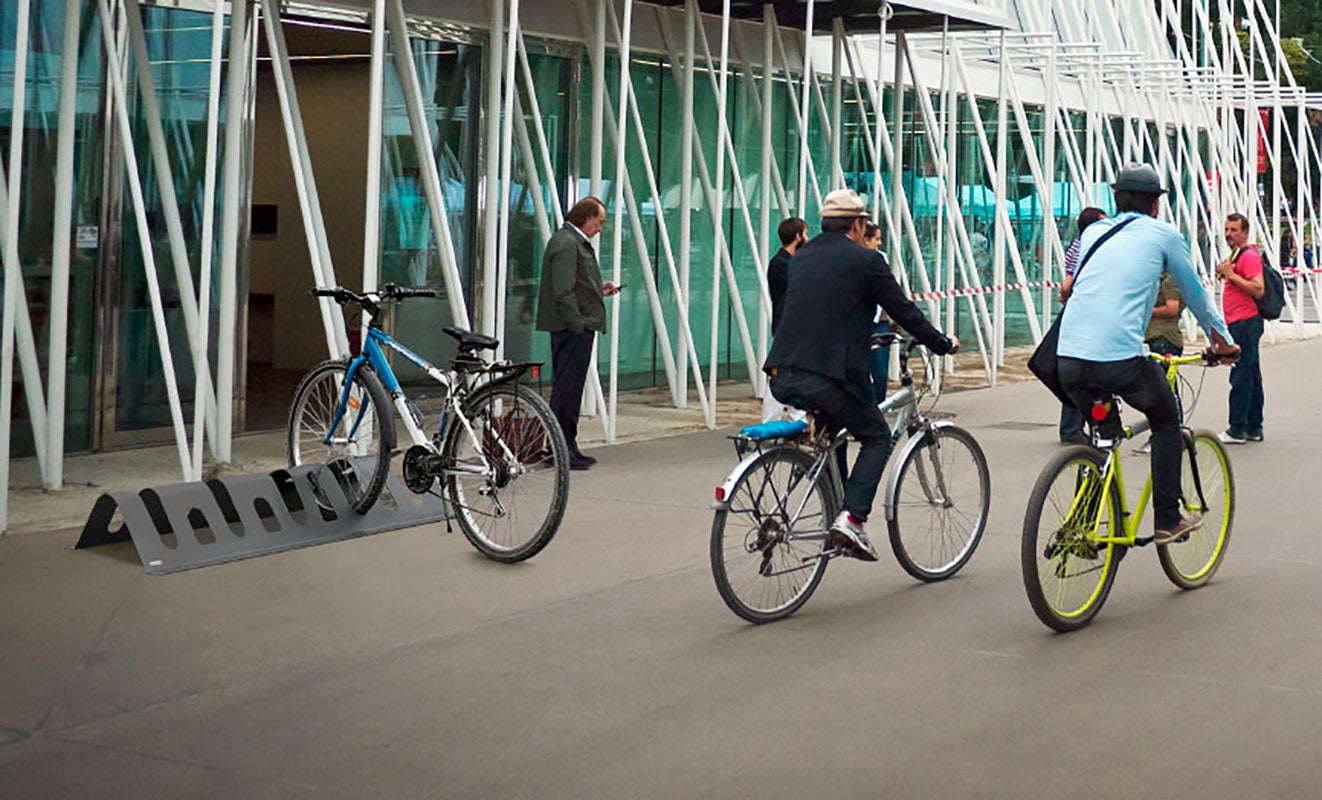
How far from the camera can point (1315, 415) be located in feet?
53.2

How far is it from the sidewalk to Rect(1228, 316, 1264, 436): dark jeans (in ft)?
12.9

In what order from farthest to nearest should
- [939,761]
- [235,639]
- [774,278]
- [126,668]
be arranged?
[774,278], [235,639], [126,668], [939,761]

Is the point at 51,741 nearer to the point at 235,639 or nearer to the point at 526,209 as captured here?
the point at 235,639

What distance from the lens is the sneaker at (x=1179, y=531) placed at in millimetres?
7734

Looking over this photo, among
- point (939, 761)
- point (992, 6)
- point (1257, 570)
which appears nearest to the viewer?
point (939, 761)

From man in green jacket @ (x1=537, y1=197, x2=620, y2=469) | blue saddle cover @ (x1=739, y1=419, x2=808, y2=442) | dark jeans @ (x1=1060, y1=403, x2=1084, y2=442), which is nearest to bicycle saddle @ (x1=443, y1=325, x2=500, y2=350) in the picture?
blue saddle cover @ (x1=739, y1=419, x2=808, y2=442)

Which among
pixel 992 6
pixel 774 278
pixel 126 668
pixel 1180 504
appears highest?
pixel 992 6

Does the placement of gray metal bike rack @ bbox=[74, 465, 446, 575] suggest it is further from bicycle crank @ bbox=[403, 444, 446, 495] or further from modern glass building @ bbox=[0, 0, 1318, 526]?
modern glass building @ bbox=[0, 0, 1318, 526]

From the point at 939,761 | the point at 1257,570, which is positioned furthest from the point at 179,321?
the point at 939,761

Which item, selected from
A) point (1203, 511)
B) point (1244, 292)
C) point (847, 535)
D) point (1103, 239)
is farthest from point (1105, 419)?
point (1244, 292)

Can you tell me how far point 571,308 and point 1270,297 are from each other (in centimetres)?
541

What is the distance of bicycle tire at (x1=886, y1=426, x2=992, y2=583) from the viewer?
8094 millimetres

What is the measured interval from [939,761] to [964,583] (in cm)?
292

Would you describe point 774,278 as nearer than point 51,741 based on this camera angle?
No
